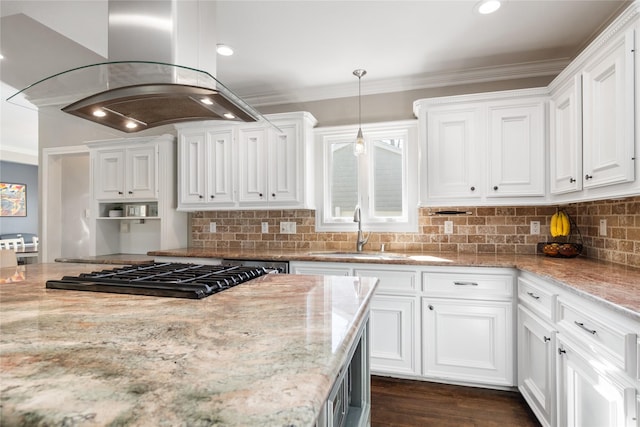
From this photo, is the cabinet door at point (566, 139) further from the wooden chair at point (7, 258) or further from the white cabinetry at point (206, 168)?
the wooden chair at point (7, 258)

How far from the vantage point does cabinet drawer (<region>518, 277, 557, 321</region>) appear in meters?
1.81

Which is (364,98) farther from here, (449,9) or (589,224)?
(589,224)

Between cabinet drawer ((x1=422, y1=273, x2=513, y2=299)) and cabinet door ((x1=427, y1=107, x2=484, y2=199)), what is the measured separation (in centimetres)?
69

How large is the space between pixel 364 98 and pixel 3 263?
3.14 metres

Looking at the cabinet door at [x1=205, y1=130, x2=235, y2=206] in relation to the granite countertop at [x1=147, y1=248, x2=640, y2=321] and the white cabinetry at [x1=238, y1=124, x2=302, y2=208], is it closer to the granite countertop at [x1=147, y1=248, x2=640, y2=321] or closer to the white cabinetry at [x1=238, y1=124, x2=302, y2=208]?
the white cabinetry at [x1=238, y1=124, x2=302, y2=208]

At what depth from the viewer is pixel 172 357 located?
704mm

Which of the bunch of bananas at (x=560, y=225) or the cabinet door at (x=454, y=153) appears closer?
the bunch of bananas at (x=560, y=225)

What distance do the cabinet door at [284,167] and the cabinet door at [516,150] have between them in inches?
63.8

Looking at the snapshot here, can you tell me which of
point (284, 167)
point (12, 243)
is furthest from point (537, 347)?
point (12, 243)

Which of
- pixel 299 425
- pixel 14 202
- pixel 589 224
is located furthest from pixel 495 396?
→ pixel 14 202

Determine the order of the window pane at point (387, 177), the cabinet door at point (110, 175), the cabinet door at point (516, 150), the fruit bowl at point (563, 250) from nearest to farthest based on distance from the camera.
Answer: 1. the fruit bowl at point (563, 250)
2. the cabinet door at point (516, 150)
3. the window pane at point (387, 177)
4. the cabinet door at point (110, 175)

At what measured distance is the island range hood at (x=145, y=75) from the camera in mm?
1390

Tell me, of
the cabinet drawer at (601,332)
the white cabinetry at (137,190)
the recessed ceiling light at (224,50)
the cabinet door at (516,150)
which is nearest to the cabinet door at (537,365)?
the cabinet drawer at (601,332)

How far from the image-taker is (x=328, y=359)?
2.28 feet
